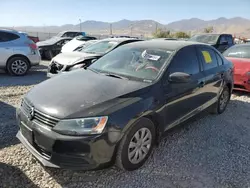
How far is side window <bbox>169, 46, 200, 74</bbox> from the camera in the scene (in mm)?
3691

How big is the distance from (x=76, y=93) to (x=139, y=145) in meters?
0.99

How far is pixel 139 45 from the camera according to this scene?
4301 millimetres

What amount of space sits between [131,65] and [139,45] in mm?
648

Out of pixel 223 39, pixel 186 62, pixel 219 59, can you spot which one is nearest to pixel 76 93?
pixel 186 62

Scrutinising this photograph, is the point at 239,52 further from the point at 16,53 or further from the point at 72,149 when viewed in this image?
the point at 16,53

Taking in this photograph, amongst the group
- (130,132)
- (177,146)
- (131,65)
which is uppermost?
(131,65)

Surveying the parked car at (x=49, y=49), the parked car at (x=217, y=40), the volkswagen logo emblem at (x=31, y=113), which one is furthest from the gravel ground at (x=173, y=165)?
the parked car at (x=49, y=49)

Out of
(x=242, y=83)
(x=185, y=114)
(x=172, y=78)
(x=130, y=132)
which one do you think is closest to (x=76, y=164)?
(x=130, y=132)

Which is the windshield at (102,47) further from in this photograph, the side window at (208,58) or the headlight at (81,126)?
the headlight at (81,126)

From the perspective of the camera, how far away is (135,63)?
3.82m

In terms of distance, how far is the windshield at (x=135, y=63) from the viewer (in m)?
3.55

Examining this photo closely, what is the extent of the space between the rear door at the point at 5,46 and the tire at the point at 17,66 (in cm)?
18

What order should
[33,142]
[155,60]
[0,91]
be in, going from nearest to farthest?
[33,142] → [155,60] → [0,91]

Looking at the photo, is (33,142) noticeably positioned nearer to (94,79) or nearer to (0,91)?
(94,79)
